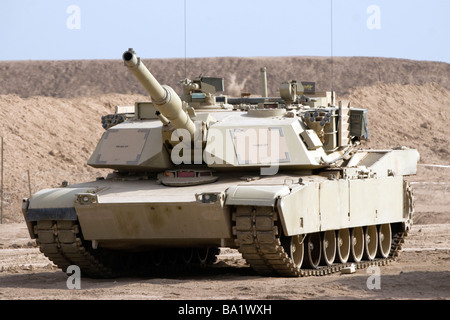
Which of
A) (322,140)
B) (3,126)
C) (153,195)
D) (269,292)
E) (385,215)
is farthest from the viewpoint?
(3,126)

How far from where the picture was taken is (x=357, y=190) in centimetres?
2208

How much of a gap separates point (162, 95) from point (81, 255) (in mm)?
3226

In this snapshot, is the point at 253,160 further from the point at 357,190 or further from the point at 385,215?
the point at 385,215

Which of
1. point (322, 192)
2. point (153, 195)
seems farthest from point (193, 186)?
point (322, 192)

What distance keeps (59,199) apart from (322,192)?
455 centimetres

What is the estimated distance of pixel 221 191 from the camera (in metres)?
19.3

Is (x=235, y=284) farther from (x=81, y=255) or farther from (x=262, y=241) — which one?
(x=81, y=255)

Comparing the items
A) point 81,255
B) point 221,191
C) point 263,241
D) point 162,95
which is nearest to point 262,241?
point 263,241

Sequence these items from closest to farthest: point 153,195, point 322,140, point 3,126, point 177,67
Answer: point 153,195
point 322,140
point 3,126
point 177,67

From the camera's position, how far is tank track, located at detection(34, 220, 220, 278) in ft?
65.4

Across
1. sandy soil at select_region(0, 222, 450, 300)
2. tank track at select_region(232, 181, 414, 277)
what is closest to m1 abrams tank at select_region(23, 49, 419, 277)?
tank track at select_region(232, 181, 414, 277)

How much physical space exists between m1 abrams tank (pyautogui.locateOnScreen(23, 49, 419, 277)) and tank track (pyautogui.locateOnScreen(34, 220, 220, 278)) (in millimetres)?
24

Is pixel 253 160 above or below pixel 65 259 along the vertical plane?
above

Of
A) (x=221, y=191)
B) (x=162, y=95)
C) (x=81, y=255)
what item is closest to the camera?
(x=162, y=95)
